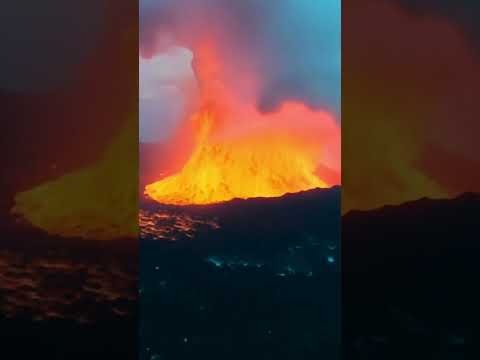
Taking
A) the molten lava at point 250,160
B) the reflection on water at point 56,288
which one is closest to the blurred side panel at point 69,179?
the reflection on water at point 56,288

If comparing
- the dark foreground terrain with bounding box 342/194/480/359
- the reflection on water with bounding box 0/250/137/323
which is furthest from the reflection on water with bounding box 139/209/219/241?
the dark foreground terrain with bounding box 342/194/480/359

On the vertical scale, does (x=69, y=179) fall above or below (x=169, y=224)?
above

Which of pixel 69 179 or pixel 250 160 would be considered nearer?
pixel 69 179

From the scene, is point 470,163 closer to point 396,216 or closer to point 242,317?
point 396,216

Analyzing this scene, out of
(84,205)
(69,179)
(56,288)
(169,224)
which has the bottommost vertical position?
(56,288)

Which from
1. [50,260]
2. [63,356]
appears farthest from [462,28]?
[63,356]

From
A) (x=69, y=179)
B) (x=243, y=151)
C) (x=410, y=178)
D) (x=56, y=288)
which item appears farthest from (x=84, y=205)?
(x=410, y=178)

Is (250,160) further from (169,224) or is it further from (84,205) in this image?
(84,205)
